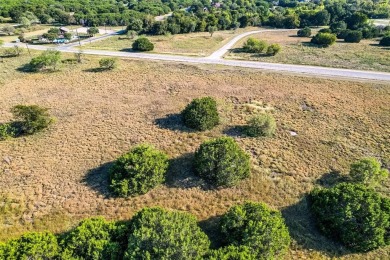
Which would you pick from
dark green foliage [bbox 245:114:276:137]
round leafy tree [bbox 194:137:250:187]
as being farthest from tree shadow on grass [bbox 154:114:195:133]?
round leafy tree [bbox 194:137:250:187]

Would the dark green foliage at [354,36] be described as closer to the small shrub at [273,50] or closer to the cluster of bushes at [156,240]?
the small shrub at [273,50]

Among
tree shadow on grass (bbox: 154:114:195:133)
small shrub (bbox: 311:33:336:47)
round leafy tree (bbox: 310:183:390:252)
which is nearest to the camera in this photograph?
round leafy tree (bbox: 310:183:390:252)

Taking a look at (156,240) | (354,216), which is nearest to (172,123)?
(156,240)

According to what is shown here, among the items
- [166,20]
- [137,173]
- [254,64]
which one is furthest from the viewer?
[166,20]

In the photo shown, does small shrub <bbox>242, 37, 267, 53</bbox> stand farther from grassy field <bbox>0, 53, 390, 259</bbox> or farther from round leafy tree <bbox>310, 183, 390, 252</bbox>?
round leafy tree <bbox>310, 183, 390, 252</bbox>

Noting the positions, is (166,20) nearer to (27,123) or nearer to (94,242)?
(27,123)

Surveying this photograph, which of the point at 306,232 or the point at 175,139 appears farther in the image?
the point at 175,139

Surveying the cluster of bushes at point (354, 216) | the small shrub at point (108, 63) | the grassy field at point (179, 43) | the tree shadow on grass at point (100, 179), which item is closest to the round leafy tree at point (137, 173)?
the tree shadow on grass at point (100, 179)
